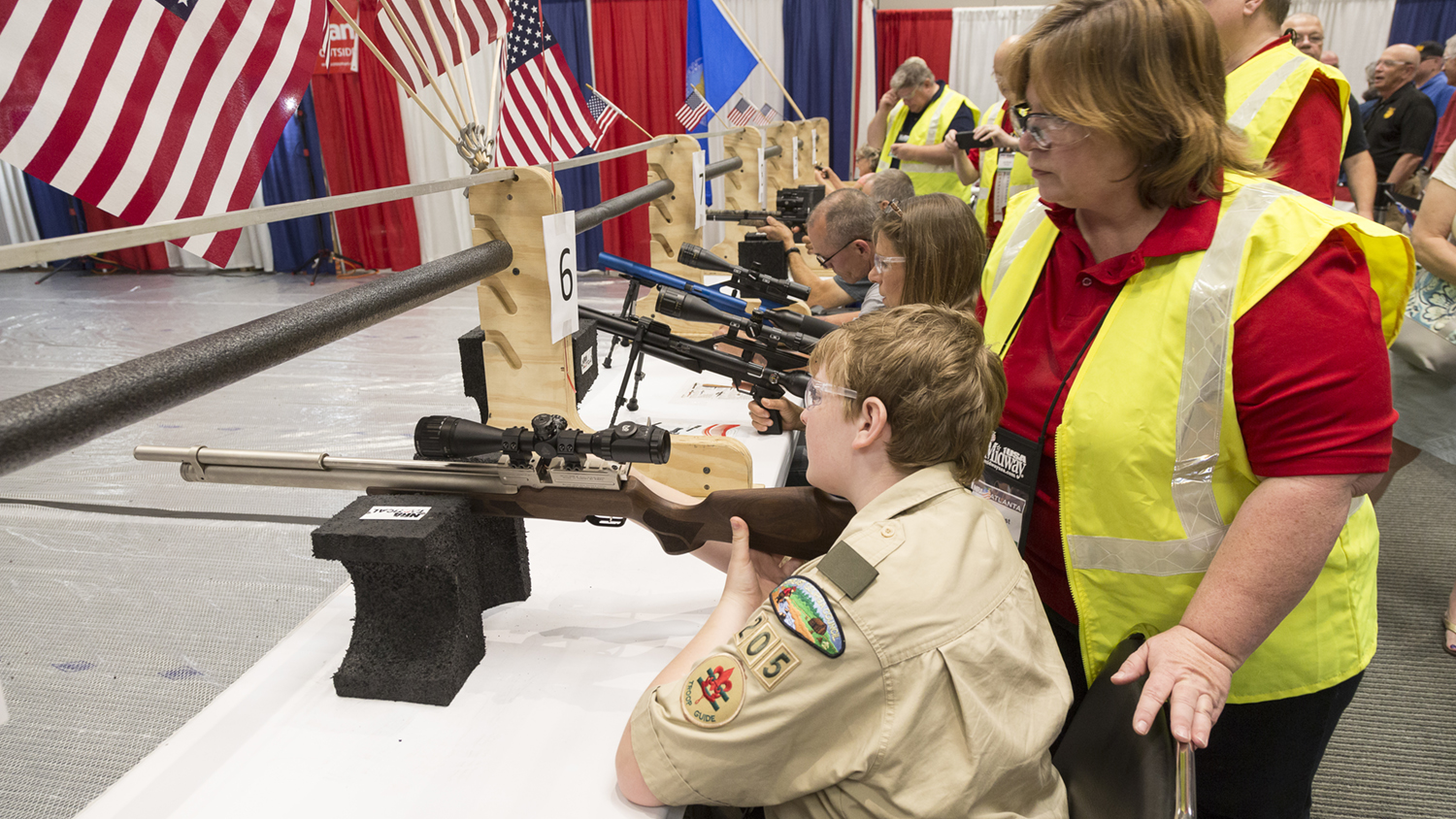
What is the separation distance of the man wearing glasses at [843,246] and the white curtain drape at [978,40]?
538cm

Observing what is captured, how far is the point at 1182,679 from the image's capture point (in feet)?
3.03

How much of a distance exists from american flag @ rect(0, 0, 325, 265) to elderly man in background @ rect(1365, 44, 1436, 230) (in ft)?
18.9

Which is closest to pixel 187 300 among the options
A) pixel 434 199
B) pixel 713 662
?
pixel 434 199

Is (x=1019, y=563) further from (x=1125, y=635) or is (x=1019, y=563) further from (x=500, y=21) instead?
(x=500, y=21)

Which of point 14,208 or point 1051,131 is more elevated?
point 1051,131

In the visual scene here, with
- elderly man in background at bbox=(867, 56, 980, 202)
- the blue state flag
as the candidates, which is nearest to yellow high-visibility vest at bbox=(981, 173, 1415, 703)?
elderly man in background at bbox=(867, 56, 980, 202)

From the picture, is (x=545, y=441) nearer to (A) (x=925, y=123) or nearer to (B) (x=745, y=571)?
(B) (x=745, y=571)

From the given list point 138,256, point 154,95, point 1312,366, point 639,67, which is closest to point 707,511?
point 1312,366

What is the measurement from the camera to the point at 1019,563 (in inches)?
38.9

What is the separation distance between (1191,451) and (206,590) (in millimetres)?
2644

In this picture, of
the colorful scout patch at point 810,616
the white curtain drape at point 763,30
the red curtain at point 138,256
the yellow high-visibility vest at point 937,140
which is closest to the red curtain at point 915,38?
the white curtain drape at point 763,30

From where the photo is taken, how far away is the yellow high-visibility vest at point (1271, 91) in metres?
1.78

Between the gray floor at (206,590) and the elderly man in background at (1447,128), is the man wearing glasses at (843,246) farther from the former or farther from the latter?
the gray floor at (206,590)

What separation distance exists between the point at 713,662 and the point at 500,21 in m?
1.71
